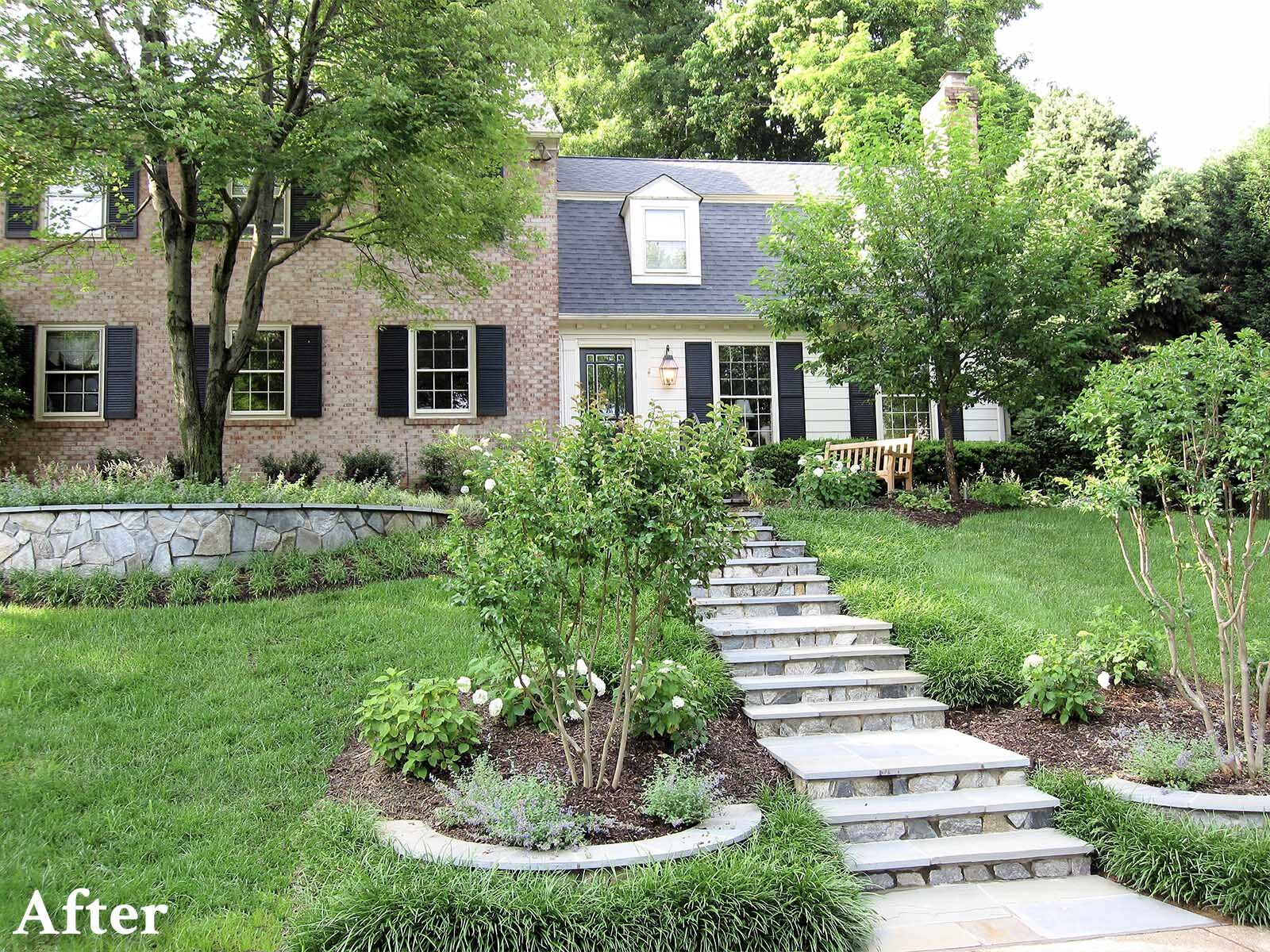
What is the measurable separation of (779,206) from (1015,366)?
355 cm

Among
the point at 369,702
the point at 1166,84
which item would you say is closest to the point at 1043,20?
the point at 1166,84

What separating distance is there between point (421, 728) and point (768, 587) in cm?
362

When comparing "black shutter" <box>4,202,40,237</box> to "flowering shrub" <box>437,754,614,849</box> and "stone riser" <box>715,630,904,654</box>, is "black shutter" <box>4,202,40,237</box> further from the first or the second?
"flowering shrub" <box>437,754,614,849</box>

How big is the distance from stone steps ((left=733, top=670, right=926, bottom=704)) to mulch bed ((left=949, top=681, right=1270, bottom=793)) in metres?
0.34

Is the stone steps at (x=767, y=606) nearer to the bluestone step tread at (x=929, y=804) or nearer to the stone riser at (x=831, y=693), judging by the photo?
the stone riser at (x=831, y=693)

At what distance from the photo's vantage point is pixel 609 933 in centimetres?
305

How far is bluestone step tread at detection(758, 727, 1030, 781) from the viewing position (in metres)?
4.30

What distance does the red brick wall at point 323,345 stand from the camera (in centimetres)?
1250

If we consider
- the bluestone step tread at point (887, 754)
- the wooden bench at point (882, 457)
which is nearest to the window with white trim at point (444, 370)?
the wooden bench at point (882, 457)

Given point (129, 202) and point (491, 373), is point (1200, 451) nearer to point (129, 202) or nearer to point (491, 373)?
point (491, 373)

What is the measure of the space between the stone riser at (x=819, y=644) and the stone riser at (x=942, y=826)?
1617 mm

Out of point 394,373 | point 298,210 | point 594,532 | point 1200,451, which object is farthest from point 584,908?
point 298,210

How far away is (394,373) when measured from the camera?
510 inches

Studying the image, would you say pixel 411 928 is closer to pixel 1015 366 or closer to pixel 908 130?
pixel 1015 366
